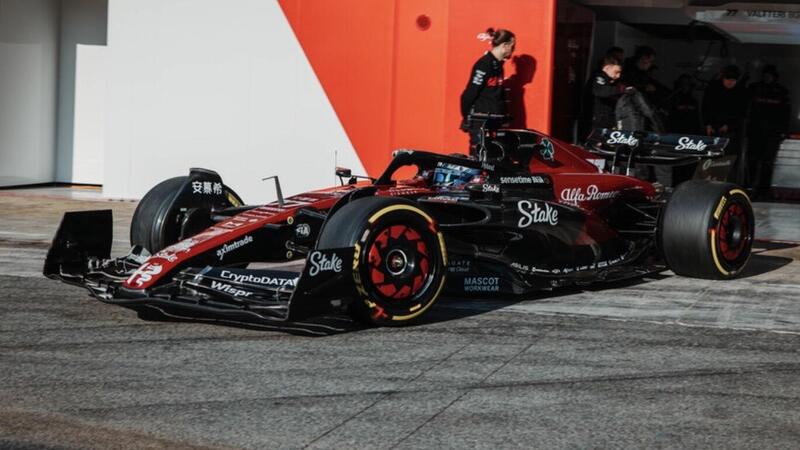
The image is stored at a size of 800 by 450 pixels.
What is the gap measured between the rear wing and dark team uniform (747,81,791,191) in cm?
691

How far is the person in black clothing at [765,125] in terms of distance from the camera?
1677 centimetres

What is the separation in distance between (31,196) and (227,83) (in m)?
2.74

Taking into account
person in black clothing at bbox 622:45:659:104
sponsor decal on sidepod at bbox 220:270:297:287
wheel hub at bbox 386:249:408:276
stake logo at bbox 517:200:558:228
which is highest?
person in black clothing at bbox 622:45:659:104

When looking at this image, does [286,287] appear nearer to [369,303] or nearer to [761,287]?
[369,303]

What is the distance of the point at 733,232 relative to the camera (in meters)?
9.33

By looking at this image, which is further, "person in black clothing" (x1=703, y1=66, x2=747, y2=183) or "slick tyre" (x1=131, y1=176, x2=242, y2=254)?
"person in black clothing" (x1=703, y1=66, x2=747, y2=183)

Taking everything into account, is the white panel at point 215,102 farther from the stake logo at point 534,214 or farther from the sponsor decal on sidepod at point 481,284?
the sponsor decal on sidepod at point 481,284

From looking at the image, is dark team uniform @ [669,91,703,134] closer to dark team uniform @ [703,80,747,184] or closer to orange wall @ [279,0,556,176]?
dark team uniform @ [703,80,747,184]

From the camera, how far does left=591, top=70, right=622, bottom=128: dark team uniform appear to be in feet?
42.8

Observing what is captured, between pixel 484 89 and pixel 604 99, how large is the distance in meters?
1.35

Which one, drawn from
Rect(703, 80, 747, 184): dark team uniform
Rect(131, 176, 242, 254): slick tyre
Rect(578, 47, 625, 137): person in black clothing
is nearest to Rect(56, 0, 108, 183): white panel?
Rect(578, 47, 625, 137): person in black clothing

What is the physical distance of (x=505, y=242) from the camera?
8297mm

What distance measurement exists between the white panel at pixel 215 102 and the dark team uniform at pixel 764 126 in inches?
231

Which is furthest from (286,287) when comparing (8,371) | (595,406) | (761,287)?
(761,287)
